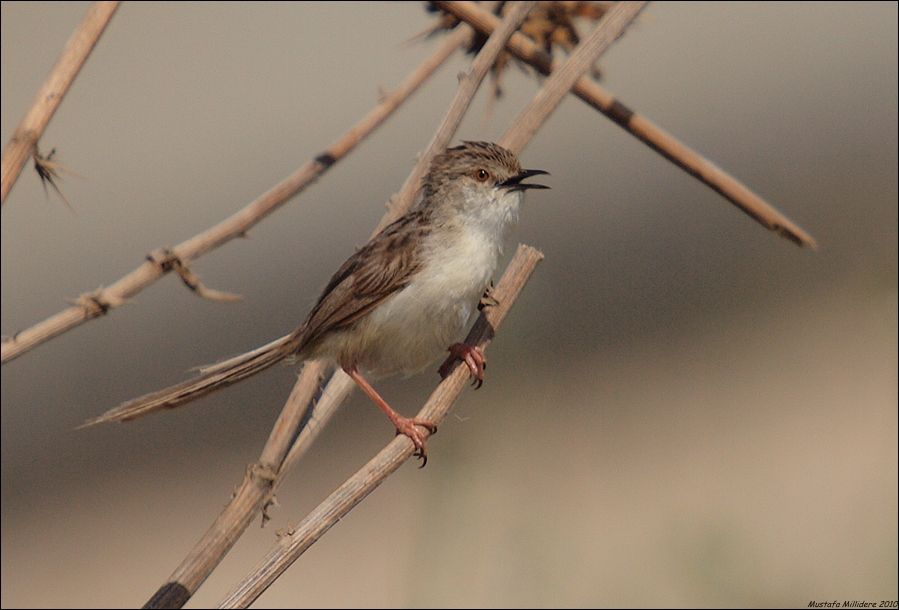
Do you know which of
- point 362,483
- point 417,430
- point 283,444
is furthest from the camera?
point 417,430

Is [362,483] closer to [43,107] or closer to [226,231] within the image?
[226,231]

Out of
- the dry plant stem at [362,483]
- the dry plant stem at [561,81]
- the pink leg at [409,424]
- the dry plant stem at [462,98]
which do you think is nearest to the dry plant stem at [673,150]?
the dry plant stem at [462,98]

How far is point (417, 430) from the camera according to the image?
149 inches

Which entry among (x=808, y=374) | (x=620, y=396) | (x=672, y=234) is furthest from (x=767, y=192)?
(x=620, y=396)

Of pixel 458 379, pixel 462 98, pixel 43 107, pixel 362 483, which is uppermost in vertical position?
pixel 43 107

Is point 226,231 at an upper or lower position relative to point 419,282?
upper

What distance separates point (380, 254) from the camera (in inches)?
163

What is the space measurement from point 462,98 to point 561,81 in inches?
12.1

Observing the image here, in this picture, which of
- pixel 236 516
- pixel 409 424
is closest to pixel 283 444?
pixel 236 516

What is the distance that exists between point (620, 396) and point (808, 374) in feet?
5.31

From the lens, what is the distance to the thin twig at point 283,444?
3.32 meters

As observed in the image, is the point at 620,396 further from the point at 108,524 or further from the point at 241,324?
the point at 108,524

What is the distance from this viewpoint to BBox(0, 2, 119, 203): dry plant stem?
336 cm

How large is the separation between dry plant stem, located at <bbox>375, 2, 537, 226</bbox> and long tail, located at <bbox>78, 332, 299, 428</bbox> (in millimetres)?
521
